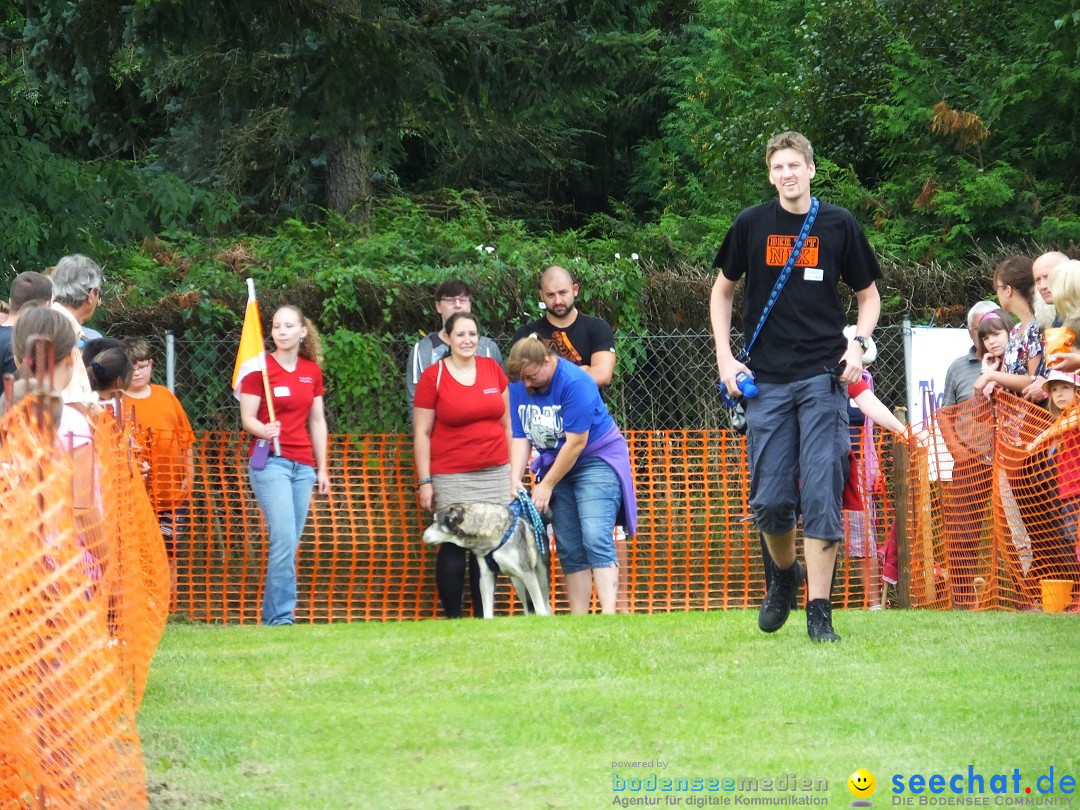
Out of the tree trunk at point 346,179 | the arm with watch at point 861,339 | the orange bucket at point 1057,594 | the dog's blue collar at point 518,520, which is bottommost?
the orange bucket at point 1057,594

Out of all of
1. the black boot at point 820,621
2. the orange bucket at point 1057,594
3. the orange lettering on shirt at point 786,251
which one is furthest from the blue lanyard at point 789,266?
the orange bucket at point 1057,594

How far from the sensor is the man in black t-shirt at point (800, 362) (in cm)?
661

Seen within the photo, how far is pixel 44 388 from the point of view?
471 centimetres

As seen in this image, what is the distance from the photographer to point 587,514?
30.9 ft

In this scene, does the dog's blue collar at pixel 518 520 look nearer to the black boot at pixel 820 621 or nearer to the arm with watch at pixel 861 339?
the black boot at pixel 820 621

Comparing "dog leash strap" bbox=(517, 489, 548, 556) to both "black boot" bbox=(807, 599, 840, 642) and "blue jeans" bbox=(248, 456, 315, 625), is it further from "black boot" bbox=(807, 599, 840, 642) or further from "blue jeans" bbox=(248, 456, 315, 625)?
"black boot" bbox=(807, 599, 840, 642)

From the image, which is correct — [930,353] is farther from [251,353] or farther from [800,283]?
[800,283]

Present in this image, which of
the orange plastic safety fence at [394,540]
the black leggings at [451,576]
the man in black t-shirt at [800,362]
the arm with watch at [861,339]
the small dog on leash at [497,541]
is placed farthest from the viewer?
the orange plastic safety fence at [394,540]

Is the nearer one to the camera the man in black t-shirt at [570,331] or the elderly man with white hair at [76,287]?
the elderly man with white hair at [76,287]

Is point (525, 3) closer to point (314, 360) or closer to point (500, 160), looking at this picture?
point (314, 360)

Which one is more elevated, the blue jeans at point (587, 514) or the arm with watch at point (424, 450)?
the arm with watch at point (424, 450)

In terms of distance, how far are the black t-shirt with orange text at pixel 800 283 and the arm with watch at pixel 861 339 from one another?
0.08 metres

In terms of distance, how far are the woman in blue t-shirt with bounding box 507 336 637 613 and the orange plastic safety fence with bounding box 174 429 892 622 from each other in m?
1.49

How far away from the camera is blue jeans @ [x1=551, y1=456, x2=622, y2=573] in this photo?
9.37m
